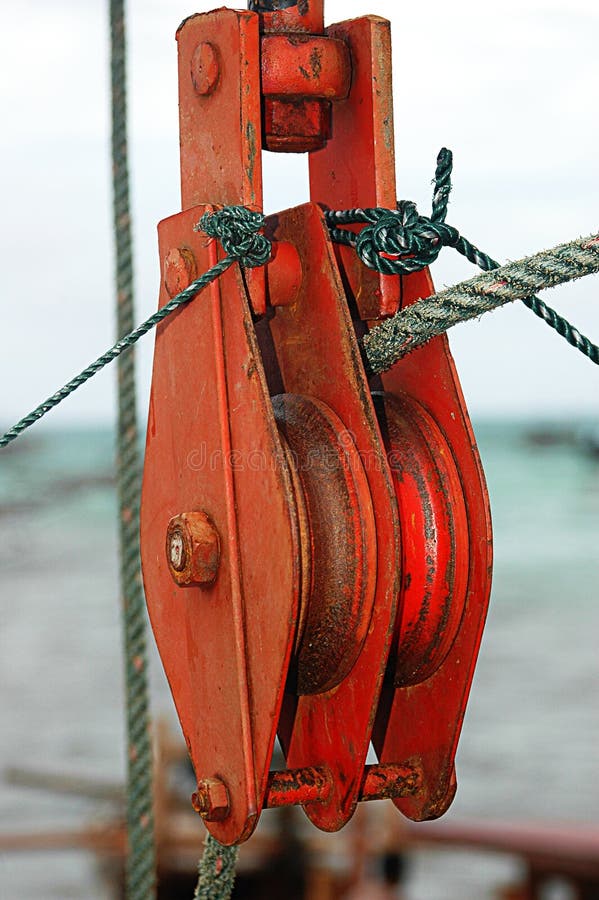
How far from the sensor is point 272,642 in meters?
0.99

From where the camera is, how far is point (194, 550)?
1.04 meters

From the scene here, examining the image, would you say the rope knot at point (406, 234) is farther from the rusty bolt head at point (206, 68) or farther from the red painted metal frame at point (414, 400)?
the rusty bolt head at point (206, 68)

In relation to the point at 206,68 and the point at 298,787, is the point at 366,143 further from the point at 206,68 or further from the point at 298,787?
the point at 298,787

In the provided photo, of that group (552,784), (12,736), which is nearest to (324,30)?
(552,784)

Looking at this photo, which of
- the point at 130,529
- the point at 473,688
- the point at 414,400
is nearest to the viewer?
the point at 414,400

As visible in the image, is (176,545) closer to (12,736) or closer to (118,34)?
(118,34)

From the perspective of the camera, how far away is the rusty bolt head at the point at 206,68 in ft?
3.54

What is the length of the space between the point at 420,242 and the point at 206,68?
0.24 m

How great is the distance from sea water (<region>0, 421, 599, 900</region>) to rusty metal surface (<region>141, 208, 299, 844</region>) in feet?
18.5

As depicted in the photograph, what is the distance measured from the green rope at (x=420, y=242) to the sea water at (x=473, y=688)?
18.9 feet

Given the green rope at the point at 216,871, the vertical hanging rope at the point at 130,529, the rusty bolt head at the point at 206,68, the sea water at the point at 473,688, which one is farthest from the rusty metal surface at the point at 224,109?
the sea water at the point at 473,688

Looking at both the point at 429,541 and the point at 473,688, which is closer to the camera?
the point at 429,541

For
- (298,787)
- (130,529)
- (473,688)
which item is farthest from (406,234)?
(473,688)

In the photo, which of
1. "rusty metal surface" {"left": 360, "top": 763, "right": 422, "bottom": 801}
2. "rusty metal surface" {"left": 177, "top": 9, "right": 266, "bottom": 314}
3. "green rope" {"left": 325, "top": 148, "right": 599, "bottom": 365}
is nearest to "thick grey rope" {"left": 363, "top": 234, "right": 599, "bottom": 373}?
"green rope" {"left": 325, "top": 148, "right": 599, "bottom": 365}
